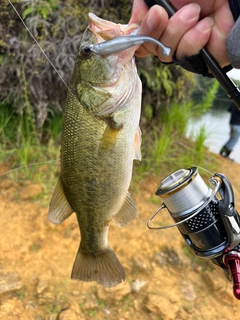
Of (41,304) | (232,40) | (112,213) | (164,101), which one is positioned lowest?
(41,304)

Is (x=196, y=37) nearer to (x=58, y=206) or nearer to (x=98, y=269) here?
(x=58, y=206)

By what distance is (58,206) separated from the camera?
162cm

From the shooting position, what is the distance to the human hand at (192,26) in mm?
1392

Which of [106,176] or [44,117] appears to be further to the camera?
[44,117]

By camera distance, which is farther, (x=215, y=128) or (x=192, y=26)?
(x=215, y=128)

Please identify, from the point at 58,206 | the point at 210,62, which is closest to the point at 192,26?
the point at 210,62

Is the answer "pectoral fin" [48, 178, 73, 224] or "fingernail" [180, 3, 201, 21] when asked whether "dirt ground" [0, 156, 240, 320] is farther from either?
"fingernail" [180, 3, 201, 21]

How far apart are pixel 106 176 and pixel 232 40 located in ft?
2.29

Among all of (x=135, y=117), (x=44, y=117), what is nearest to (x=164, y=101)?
(x=44, y=117)

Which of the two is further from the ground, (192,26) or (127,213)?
(192,26)

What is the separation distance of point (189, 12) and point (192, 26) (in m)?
0.06

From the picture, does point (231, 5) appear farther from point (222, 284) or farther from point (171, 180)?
point (222, 284)

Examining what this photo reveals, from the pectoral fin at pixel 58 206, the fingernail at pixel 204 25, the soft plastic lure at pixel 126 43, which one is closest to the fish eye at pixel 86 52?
the soft plastic lure at pixel 126 43

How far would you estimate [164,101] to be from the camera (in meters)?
4.16
